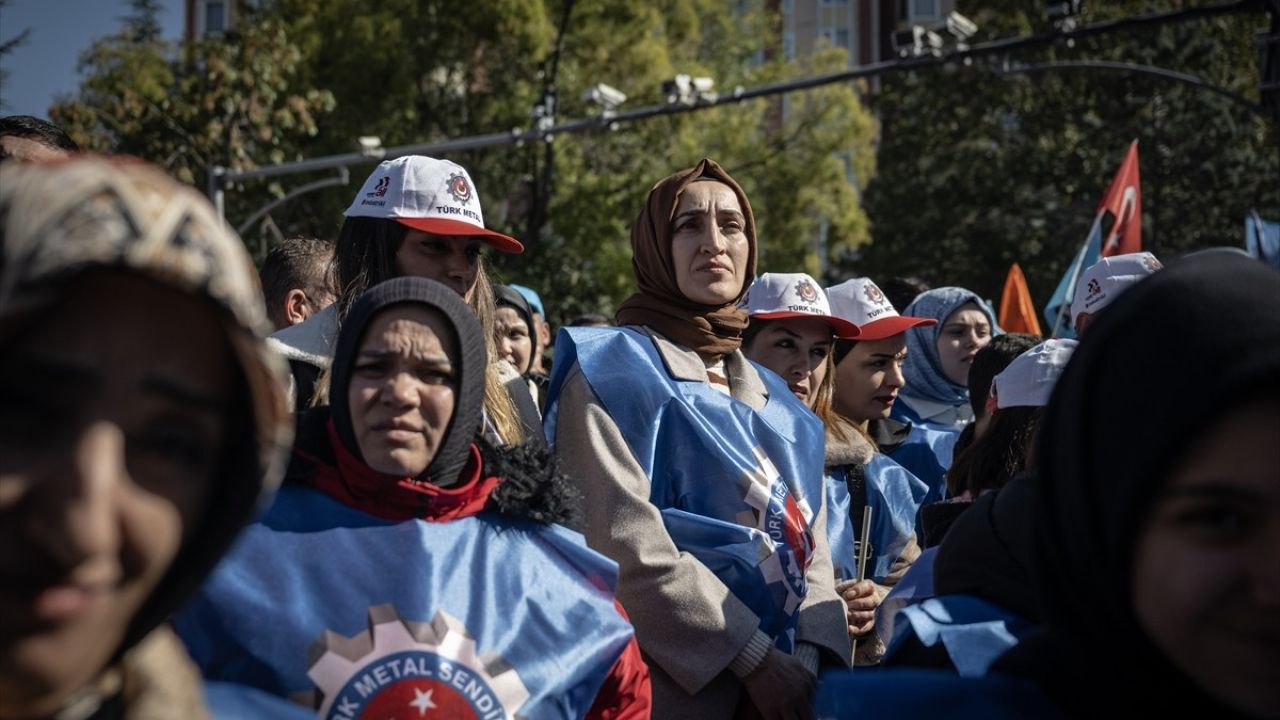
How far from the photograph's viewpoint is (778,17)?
120 feet

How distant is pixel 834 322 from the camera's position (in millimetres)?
6734

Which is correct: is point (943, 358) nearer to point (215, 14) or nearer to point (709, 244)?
point (709, 244)

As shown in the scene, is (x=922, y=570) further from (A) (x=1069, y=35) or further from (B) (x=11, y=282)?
(A) (x=1069, y=35)

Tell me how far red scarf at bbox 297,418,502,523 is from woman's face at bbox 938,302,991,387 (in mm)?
4945

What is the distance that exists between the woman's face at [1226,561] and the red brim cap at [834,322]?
4536mm

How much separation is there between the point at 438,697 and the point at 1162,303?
156 centimetres

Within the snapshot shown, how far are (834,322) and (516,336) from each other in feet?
5.60

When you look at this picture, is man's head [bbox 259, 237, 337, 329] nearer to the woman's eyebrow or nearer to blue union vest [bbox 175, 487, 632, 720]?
blue union vest [bbox 175, 487, 632, 720]

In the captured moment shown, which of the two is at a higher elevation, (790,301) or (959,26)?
(959,26)

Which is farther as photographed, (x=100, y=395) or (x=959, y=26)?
(x=959, y=26)

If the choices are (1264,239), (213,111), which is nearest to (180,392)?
(1264,239)

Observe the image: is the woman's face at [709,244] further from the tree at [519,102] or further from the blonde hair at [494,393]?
the tree at [519,102]

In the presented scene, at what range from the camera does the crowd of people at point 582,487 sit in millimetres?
1624

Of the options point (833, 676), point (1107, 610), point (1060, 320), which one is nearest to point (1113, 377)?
point (1107, 610)
